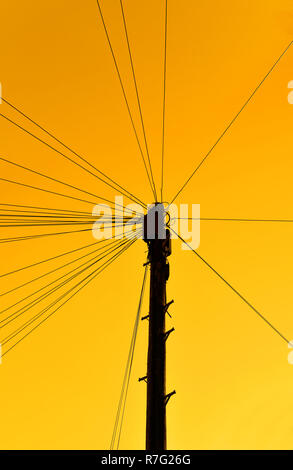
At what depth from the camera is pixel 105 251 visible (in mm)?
9500

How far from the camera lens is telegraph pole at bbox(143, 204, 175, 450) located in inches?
255

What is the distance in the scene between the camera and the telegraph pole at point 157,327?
647cm

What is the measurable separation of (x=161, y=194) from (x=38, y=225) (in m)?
2.44

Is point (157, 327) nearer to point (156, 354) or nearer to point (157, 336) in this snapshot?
point (157, 336)

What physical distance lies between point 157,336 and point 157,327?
0.42ft

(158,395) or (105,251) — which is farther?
(105,251)

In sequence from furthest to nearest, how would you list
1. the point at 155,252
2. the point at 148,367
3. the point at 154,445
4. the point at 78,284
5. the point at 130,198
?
the point at 78,284 → the point at 130,198 → the point at 155,252 → the point at 148,367 → the point at 154,445

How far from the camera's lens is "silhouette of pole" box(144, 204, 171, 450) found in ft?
21.2

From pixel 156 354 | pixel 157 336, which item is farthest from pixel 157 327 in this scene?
pixel 156 354

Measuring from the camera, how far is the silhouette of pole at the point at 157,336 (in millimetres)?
6461
